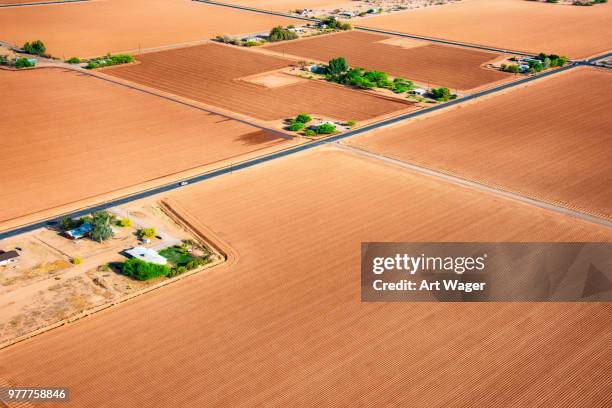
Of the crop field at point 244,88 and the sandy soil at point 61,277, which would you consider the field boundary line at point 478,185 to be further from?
the sandy soil at point 61,277

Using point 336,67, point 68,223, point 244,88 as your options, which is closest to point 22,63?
point 244,88

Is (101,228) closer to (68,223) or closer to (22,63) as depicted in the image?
(68,223)

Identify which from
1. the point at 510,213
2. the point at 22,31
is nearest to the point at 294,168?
the point at 510,213

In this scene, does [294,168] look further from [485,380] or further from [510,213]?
[485,380]

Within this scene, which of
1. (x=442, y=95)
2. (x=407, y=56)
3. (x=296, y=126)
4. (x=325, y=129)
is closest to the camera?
(x=325, y=129)

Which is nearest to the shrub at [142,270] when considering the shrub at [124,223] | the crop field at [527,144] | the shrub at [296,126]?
the shrub at [124,223]

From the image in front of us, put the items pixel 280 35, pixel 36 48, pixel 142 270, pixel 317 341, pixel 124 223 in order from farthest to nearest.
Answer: pixel 280 35, pixel 36 48, pixel 124 223, pixel 142 270, pixel 317 341
